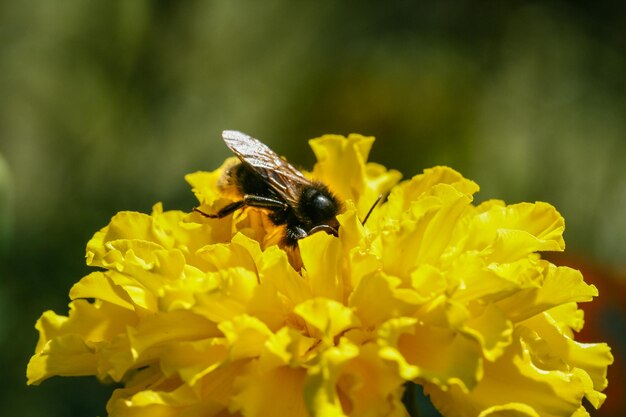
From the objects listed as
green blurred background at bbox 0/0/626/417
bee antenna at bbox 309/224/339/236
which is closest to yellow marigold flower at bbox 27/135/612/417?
bee antenna at bbox 309/224/339/236

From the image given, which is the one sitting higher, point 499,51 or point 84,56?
point 84,56

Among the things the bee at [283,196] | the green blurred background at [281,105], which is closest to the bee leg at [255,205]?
the bee at [283,196]

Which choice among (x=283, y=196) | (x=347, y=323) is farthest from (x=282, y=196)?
(x=347, y=323)

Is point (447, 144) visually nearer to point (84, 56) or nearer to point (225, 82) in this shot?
point (225, 82)

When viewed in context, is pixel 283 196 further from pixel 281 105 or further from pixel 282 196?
pixel 281 105

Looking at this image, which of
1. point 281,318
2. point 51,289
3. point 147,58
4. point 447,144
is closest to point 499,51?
point 447,144
